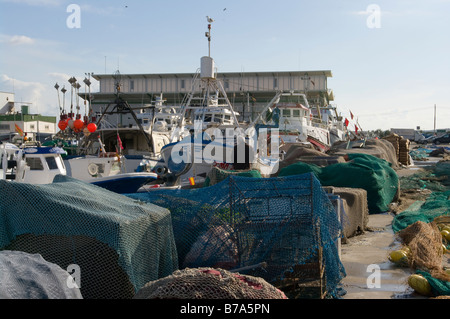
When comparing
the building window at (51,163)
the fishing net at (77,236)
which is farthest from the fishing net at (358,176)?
the fishing net at (77,236)

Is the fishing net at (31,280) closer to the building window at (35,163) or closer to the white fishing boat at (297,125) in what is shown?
the building window at (35,163)

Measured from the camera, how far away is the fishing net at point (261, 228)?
16.6 ft

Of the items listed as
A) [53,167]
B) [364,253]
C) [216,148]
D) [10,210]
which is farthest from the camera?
[216,148]

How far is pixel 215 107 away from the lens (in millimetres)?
24594

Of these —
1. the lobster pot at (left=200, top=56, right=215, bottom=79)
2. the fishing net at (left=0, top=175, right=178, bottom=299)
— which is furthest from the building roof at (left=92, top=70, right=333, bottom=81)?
the fishing net at (left=0, top=175, right=178, bottom=299)

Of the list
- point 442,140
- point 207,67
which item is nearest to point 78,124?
point 207,67

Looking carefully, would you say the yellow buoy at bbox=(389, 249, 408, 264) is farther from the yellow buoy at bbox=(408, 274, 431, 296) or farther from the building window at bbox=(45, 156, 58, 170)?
the building window at bbox=(45, 156, 58, 170)

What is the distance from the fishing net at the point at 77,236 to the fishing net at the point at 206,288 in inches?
36.5

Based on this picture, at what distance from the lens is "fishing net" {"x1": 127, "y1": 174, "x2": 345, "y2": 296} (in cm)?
506

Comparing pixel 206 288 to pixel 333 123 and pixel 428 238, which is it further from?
pixel 333 123

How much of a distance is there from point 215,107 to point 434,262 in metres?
19.2
